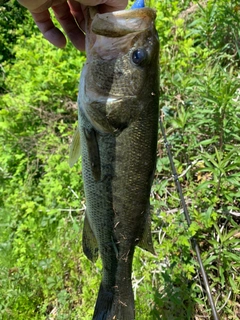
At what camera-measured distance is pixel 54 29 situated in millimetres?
2545

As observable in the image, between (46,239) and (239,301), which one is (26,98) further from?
(239,301)

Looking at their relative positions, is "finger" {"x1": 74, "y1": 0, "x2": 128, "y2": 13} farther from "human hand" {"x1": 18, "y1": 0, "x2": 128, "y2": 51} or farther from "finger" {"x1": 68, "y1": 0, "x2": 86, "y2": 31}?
"finger" {"x1": 68, "y1": 0, "x2": 86, "y2": 31}

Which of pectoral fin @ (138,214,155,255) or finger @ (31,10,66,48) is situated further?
finger @ (31,10,66,48)

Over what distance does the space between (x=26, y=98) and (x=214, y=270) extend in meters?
3.29

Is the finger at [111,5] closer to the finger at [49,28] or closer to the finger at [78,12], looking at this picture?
the finger at [78,12]

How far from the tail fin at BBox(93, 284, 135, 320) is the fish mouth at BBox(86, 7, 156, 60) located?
1.40 metres

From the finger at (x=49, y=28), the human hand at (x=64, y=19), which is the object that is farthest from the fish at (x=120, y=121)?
the finger at (x=49, y=28)

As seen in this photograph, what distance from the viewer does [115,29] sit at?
5.55ft

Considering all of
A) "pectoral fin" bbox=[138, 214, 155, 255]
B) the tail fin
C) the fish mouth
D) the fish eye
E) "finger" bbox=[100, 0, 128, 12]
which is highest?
"finger" bbox=[100, 0, 128, 12]

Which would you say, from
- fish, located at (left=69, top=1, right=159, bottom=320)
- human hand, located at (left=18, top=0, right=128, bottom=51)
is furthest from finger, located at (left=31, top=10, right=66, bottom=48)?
fish, located at (left=69, top=1, right=159, bottom=320)

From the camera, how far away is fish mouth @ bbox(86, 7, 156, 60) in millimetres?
1660

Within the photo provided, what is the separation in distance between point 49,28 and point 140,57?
1.11 meters

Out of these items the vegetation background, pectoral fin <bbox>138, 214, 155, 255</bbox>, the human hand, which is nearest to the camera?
pectoral fin <bbox>138, 214, 155, 255</bbox>

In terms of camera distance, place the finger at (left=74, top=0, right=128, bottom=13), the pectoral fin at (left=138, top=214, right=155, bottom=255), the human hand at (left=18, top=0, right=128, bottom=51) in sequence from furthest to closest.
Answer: the human hand at (left=18, top=0, right=128, bottom=51) < the pectoral fin at (left=138, top=214, right=155, bottom=255) < the finger at (left=74, top=0, right=128, bottom=13)
